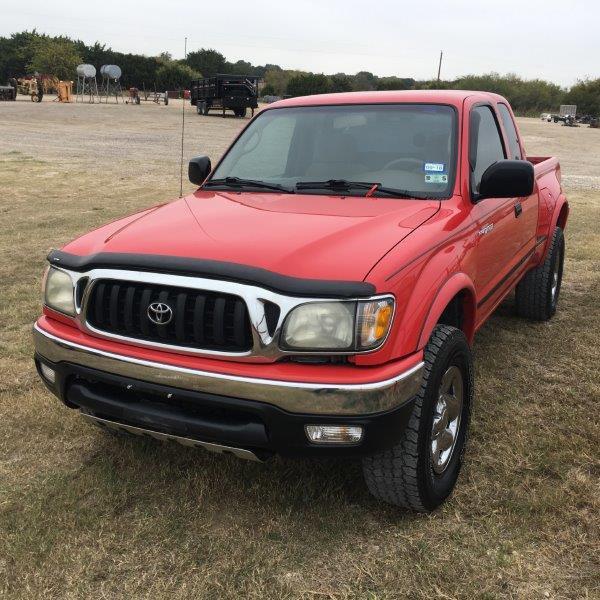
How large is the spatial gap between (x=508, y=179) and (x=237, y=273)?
1.61 metres

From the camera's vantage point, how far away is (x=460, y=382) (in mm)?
2865

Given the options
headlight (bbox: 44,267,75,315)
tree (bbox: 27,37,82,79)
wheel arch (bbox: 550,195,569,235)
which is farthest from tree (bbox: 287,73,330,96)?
headlight (bbox: 44,267,75,315)

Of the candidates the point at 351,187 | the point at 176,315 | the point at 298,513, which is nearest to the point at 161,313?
the point at 176,315

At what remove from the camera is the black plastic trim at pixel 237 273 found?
2.21 metres

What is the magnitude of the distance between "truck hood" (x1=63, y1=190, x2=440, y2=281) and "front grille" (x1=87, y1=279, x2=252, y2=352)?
16 cm

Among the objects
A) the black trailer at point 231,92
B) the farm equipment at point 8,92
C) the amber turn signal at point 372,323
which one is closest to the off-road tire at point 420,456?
the amber turn signal at point 372,323

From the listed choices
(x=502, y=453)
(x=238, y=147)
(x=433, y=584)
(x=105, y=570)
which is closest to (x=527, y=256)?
(x=502, y=453)

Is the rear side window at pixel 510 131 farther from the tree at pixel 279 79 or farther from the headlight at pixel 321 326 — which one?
the tree at pixel 279 79

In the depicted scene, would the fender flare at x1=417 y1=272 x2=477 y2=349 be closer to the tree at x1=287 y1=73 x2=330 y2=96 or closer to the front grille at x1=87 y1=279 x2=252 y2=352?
the front grille at x1=87 y1=279 x2=252 y2=352

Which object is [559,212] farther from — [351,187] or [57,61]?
[57,61]

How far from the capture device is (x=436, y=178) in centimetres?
325

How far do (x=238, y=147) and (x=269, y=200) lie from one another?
88cm

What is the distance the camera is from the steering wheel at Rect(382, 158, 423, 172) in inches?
131

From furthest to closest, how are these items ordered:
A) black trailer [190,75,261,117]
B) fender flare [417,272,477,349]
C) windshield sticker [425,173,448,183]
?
black trailer [190,75,261,117], windshield sticker [425,173,448,183], fender flare [417,272,477,349]
